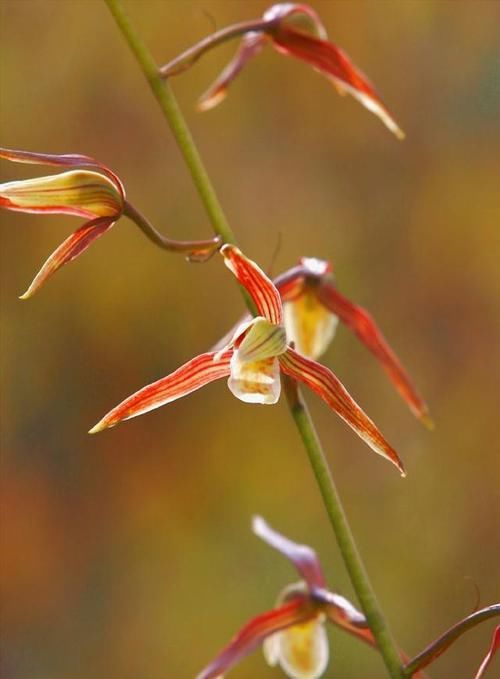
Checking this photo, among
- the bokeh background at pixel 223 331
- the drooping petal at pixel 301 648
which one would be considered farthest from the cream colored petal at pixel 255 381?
the bokeh background at pixel 223 331

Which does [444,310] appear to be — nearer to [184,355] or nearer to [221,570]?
[184,355]

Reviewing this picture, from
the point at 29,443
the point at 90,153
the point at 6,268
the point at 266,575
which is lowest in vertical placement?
the point at 266,575

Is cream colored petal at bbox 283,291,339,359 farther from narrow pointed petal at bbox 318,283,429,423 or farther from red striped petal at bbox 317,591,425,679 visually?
red striped petal at bbox 317,591,425,679

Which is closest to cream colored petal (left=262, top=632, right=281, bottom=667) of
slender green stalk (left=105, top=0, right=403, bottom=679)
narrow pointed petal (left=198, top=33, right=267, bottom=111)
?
slender green stalk (left=105, top=0, right=403, bottom=679)

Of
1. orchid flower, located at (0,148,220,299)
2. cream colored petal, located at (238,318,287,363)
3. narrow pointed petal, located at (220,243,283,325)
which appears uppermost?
orchid flower, located at (0,148,220,299)

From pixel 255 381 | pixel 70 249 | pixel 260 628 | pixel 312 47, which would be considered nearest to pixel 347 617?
pixel 260 628

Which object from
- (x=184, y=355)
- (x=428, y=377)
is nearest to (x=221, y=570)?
(x=184, y=355)

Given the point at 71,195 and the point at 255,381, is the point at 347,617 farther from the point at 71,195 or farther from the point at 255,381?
the point at 71,195
